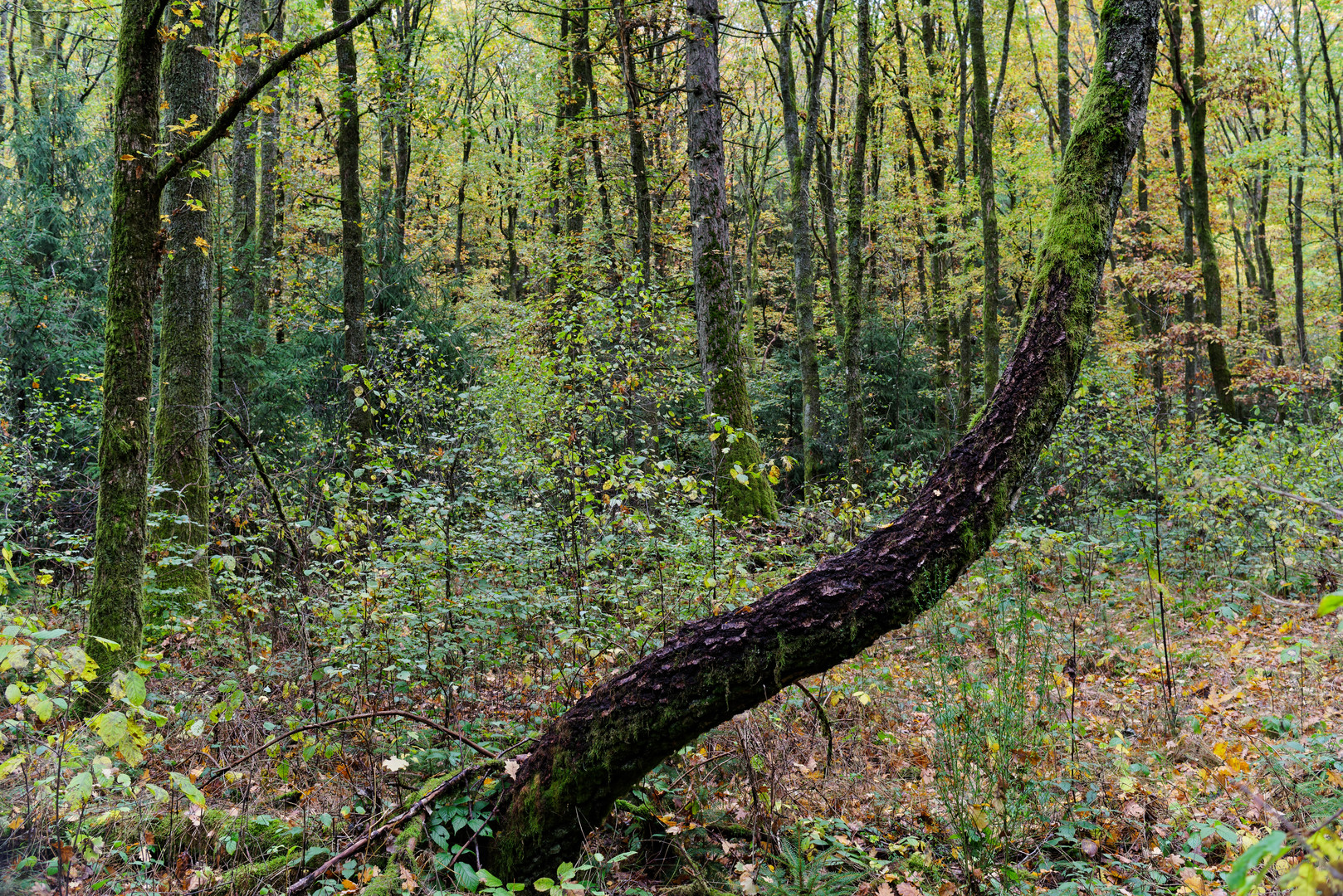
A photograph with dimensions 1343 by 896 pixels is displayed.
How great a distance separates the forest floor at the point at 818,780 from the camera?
316cm

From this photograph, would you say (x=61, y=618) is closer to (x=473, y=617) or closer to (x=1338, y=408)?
(x=473, y=617)

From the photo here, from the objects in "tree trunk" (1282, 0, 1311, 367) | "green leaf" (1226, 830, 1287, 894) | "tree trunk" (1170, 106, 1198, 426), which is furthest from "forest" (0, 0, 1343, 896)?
"tree trunk" (1282, 0, 1311, 367)

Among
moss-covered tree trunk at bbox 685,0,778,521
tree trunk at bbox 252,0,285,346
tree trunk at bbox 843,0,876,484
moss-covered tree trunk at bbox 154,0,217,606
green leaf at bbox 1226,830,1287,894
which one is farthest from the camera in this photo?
tree trunk at bbox 252,0,285,346

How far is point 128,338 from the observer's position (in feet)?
13.8

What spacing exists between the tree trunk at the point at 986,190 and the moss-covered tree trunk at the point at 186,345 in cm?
991

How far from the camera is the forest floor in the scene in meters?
3.16

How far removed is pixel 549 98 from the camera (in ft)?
58.4

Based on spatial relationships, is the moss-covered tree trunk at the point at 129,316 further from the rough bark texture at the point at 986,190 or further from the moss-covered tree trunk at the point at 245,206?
the rough bark texture at the point at 986,190

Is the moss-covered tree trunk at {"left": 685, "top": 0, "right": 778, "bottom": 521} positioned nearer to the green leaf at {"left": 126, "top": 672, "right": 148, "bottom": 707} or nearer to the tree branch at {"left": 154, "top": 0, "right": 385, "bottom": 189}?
the tree branch at {"left": 154, "top": 0, "right": 385, "bottom": 189}

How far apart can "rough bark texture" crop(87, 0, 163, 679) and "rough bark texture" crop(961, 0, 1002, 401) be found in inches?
401

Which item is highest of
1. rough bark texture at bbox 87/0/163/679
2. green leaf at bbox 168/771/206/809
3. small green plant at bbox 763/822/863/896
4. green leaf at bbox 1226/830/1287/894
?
rough bark texture at bbox 87/0/163/679

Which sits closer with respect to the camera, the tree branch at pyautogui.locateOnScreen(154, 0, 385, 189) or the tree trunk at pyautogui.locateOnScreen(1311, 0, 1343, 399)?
the tree branch at pyautogui.locateOnScreen(154, 0, 385, 189)

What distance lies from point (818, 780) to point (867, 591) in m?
1.60

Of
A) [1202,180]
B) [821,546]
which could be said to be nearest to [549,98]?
[1202,180]
